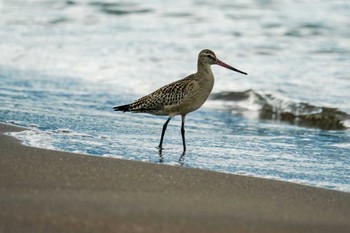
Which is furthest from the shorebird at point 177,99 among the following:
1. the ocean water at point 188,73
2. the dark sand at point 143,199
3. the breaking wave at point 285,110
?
the breaking wave at point 285,110

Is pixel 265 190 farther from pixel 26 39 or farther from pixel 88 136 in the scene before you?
pixel 26 39

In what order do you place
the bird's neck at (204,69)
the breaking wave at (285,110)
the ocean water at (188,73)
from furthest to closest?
the breaking wave at (285,110)
the bird's neck at (204,69)
the ocean water at (188,73)

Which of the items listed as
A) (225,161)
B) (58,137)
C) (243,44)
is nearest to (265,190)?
(225,161)

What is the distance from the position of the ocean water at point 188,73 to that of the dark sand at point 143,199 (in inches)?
32.8

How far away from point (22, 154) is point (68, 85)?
19.9 ft

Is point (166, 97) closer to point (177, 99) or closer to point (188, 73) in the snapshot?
point (177, 99)

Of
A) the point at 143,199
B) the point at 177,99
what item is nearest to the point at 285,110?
the point at 177,99

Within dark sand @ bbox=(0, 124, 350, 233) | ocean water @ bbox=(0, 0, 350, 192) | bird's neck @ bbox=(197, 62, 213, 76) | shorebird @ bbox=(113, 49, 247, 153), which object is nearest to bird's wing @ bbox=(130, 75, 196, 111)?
shorebird @ bbox=(113, 49, 247, 153)

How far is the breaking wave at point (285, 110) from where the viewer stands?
11.9 meters

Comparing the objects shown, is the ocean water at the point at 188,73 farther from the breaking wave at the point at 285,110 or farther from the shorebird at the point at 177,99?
the shorebird at the point at 177,99

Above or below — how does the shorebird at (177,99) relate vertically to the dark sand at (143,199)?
above

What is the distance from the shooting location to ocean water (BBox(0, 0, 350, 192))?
9023 mm

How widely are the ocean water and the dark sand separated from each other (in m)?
0.83

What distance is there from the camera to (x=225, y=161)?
8.58 metres
